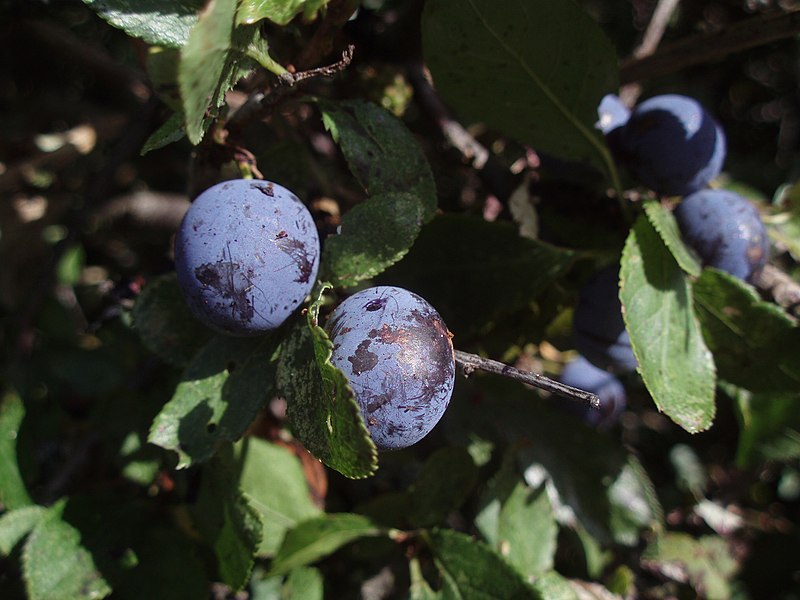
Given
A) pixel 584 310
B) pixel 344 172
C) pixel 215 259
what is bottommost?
pixel 344 172

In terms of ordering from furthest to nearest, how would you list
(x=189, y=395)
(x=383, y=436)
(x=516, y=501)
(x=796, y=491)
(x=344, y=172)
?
1. (x=796, y=491)
2. (x=344, y=172)
3. (x=516, y=501)
4. (x=189, y=395)
5. (x=383, y=436)

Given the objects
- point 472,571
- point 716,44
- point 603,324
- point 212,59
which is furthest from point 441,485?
point 716,44

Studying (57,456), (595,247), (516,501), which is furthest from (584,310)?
(57,456)

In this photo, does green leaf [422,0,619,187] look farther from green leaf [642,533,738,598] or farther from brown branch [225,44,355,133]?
green leaf [642,533,738,598]

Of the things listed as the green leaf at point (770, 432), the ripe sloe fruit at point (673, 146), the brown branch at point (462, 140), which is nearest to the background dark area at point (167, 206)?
the brown branch at point (462, 140)

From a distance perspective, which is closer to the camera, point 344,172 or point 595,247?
point 595,247

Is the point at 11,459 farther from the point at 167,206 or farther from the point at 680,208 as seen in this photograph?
the point at 680,208

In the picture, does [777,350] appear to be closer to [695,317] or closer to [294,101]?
[695,317]

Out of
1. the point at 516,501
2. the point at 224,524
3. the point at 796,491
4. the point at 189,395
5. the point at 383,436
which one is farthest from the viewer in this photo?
the point at 796,491

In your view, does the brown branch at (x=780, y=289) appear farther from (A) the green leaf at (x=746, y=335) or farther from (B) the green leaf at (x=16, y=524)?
(B) the green leaf at (x=16, y=524)
